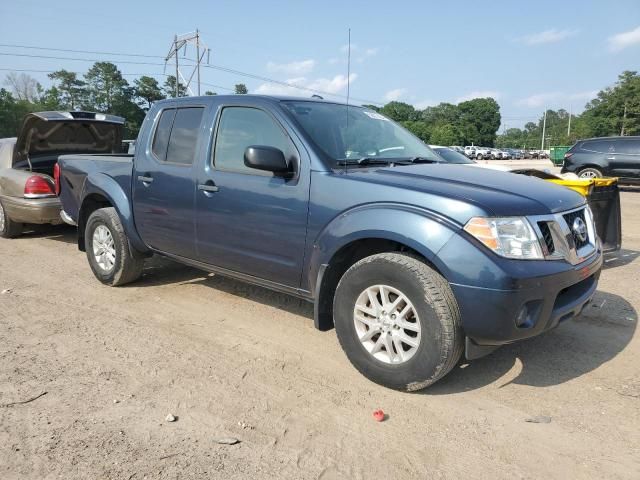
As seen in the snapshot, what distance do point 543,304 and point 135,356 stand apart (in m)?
2.69

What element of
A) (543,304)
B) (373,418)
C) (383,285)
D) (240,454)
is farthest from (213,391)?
(543,304)

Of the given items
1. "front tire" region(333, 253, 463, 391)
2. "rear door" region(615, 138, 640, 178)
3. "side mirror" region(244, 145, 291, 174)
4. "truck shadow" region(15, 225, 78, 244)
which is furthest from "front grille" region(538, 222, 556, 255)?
"rear door" region(615, 138, 640, 178)

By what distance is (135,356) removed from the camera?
11.8ft

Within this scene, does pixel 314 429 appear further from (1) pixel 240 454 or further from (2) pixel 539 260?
(2) pixel 539 260

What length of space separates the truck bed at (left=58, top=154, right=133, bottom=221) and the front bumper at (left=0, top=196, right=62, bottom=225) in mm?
1303

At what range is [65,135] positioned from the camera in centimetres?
784

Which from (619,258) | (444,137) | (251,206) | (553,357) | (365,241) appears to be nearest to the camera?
(365,241)

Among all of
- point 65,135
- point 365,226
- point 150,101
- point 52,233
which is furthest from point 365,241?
point 150,101

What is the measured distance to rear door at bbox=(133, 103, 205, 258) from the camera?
14.0 feet

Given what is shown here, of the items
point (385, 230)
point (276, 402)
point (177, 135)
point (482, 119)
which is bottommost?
point (276, 402)

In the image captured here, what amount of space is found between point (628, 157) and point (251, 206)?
1407 centimetres

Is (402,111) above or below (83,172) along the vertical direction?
above

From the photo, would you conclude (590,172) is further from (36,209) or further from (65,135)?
(36,209)

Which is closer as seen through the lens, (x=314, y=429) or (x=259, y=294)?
(x=314, y=429)
